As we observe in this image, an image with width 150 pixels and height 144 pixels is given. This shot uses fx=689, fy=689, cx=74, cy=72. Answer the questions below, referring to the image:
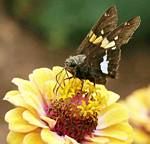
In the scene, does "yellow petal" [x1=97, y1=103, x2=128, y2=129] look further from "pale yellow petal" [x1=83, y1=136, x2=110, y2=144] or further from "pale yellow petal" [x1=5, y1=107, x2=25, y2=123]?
"pale yellow petal" [x1=5, y1=107, x2=25, y2=123]

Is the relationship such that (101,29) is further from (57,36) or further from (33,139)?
(57,36)

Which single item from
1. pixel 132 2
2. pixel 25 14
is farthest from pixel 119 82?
pixel 25 14

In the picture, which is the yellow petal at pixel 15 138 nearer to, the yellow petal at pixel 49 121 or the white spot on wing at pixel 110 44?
the yellow petal at pixel 49 121

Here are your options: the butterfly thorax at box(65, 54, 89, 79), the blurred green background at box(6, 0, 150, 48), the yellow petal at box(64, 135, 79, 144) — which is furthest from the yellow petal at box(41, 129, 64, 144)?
the blurred green background at box(6, 0, 150, 48)

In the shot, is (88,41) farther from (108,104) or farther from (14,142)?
(14,142)

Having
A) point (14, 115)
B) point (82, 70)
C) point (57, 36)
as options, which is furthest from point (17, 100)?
point (57, 36)

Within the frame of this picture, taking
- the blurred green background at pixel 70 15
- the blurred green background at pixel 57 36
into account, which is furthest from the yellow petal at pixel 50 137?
the blurred green background at pixel 70 15
